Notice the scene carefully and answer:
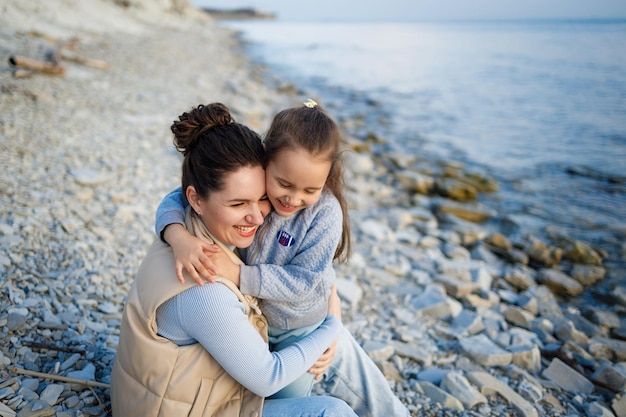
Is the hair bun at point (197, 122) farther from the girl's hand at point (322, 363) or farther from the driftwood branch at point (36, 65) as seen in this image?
the driftwood branch at point (36, 65)

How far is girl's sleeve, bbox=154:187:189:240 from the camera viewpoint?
225 cm

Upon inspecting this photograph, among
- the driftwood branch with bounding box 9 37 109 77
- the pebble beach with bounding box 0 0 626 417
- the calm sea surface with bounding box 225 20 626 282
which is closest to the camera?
the pebble beach with bounding box 0 0 626 417

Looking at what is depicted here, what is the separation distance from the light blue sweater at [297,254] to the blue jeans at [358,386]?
0.36m

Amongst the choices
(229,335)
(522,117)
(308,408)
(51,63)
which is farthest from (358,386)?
(522,117)

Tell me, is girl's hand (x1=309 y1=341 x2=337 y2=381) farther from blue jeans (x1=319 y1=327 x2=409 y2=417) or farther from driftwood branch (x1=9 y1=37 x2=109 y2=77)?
driftwood branch (x1=9 y1=37 x2=109 y2=77)

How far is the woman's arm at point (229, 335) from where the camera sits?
6.00ft

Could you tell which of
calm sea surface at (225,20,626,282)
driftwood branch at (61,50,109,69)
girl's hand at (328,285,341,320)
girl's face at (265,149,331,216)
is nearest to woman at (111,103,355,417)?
girl's face at (265,149,331,216)

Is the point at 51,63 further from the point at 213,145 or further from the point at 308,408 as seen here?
the point at 308,408

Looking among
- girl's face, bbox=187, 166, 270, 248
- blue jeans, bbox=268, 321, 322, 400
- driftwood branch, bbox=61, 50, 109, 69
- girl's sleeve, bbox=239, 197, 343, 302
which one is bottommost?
blue jeans, bbox=268, 321, 322, 400

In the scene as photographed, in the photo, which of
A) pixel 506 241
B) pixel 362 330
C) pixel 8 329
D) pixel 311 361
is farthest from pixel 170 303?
pixel 506 241

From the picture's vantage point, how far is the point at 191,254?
1917 millimetres

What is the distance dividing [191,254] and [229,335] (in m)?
0.39

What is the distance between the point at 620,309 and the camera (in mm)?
5352

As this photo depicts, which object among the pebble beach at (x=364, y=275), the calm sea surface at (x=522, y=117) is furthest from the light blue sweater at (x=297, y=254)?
the calm sea surface at (x=522, y=117)
